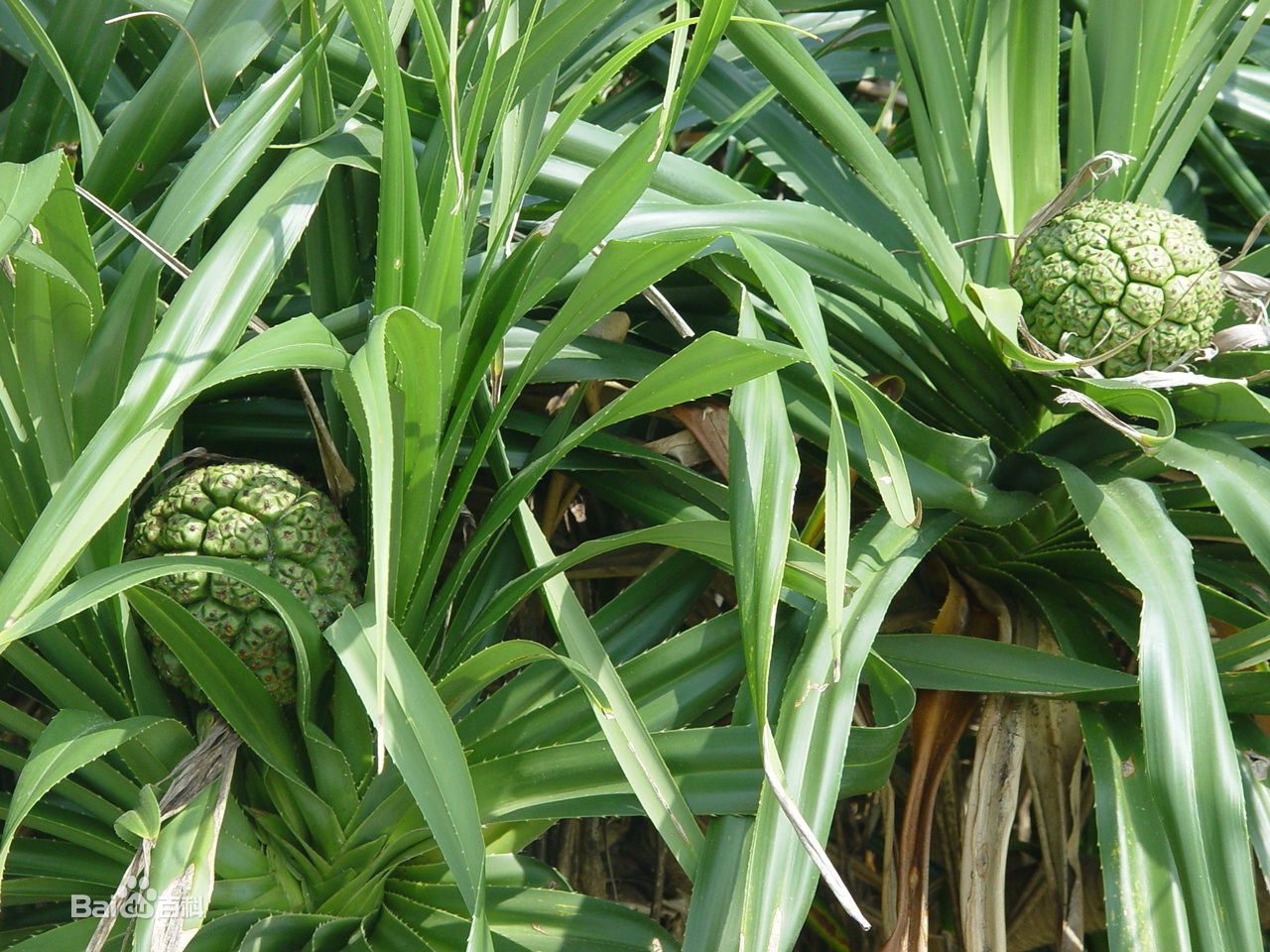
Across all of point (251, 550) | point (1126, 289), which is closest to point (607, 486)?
point (251, 550)

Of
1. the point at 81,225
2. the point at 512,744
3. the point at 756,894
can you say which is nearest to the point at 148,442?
the point at 81,225

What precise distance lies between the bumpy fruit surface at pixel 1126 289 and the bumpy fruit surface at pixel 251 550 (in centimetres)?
59

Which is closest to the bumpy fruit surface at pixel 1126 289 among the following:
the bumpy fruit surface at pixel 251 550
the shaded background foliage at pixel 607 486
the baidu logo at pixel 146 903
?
the shaded background foliage at pixel 607 486

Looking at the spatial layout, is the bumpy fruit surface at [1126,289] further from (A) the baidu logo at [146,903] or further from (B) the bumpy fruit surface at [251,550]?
(A) the baidu logo at [146,903]

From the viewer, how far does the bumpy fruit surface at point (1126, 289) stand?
34.5 inches

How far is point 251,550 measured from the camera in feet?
2.47

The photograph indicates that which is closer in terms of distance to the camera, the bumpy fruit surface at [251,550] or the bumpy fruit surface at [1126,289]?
the bumpy fruit surface at [251,550]

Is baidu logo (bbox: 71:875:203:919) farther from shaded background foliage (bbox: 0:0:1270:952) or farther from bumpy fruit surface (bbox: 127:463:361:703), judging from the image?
bumpy fruit surface (bbox: 127:463:361:703)

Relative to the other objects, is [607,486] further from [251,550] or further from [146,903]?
[146,903]

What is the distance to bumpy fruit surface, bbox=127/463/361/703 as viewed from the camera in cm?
75

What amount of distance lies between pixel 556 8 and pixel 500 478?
0.34 m

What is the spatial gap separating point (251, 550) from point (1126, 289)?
27.0 inches

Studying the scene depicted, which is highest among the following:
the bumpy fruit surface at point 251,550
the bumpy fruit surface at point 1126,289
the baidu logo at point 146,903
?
the bumpy fruit surface at point 1126,289

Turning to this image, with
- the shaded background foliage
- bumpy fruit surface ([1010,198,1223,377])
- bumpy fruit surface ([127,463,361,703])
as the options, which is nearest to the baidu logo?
the shaded background foliage
